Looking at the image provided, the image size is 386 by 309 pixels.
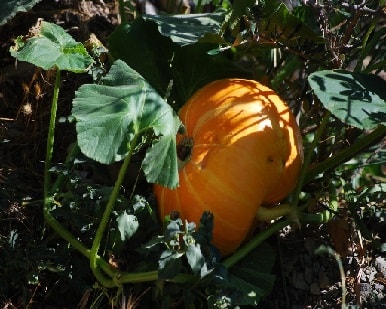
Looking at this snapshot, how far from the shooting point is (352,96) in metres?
1.88

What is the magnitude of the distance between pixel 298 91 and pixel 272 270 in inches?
24.3

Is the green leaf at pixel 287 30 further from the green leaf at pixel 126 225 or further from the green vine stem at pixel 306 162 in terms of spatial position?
the green leaf at pixel 126 225

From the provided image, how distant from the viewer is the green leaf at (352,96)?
1792 millimetres

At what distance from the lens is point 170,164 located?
179cm

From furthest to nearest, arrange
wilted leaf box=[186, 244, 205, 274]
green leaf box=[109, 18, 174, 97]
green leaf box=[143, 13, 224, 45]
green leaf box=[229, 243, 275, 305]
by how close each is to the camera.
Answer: green leaf box=[109, 18, 174, 97], green leaf box=[143, 13, 224, 45], green leaf box=[229, 243, 275, 305], wilted leaf box=[186, 244, 205, 274]

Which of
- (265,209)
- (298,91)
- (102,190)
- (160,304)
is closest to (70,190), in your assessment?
(102,190)

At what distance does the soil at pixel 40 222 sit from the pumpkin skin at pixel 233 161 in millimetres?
239

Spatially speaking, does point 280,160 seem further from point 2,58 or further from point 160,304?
point 2,58

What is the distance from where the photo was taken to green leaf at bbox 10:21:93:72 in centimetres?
192

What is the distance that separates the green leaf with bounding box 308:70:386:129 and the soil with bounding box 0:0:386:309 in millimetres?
456

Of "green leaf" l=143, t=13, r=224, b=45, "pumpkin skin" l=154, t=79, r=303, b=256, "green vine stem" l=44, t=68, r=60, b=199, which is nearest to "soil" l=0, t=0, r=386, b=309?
"green vine stem" l=44, t=68, r=60, b=199

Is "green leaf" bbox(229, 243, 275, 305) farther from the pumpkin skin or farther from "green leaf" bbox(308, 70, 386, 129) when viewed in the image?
"green leaf" bbox(308, 70, 386, 129)

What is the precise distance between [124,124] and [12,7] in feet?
2.20

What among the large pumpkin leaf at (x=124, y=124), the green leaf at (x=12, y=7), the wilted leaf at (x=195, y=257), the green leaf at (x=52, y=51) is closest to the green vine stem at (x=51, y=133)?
the green leaf at (x=52, y=51)
